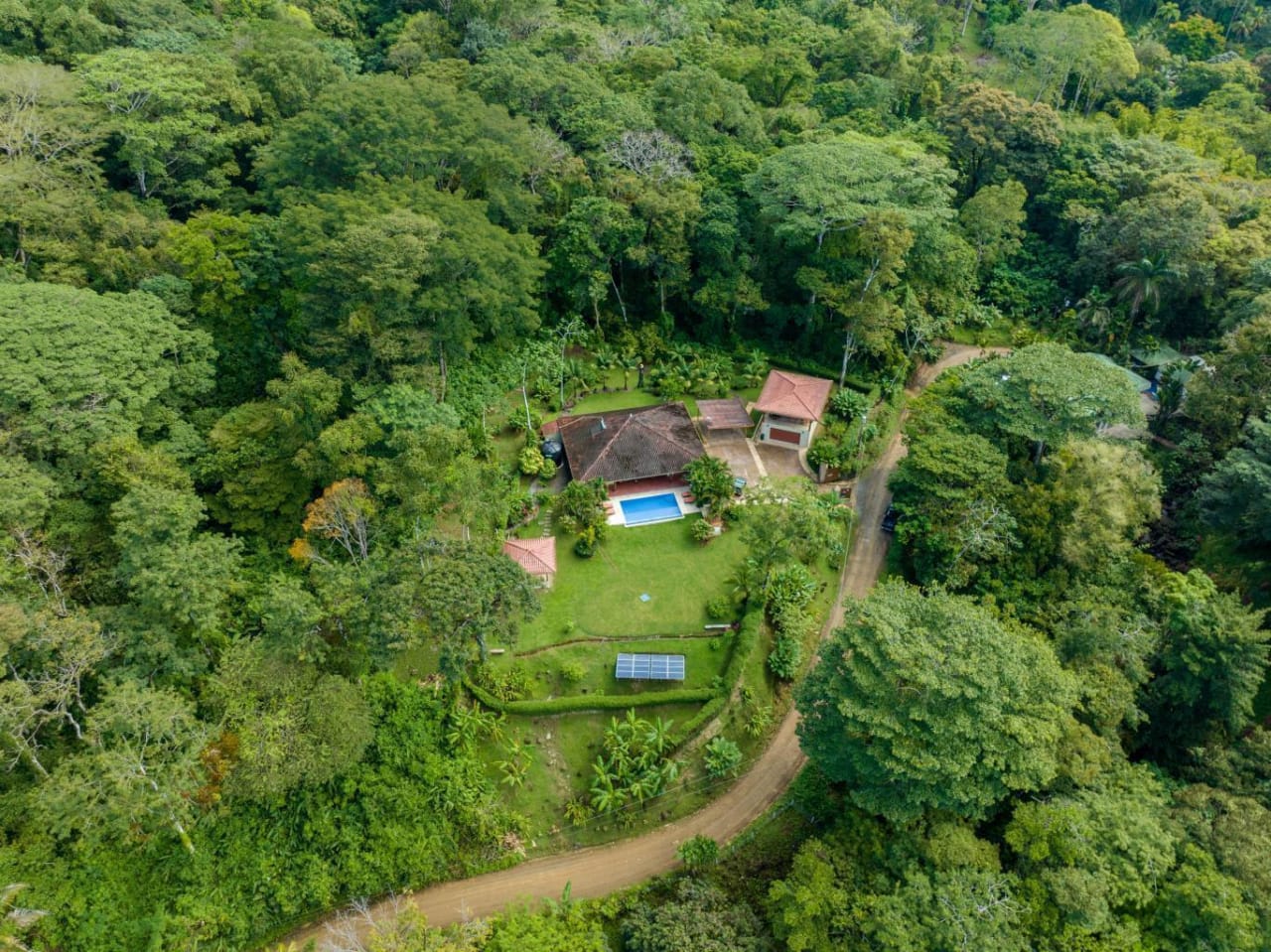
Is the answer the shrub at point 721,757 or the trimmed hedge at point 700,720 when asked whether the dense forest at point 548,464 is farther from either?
the trimmed hedge at point 700,720

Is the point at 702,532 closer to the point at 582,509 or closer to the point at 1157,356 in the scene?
the point at 582,509

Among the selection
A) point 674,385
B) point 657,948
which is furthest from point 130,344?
point 657,948

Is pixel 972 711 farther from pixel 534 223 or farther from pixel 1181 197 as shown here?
pixel 1181 197

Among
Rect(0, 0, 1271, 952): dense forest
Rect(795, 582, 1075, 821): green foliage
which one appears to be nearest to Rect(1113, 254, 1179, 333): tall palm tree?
Rect(0, 0, 1271, 952): dense forest

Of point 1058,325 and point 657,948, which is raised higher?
point 1058,325

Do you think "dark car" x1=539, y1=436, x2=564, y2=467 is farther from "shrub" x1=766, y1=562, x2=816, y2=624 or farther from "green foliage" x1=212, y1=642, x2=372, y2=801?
"green foliage" x1=212, y1=642, x2=372, y2=801
